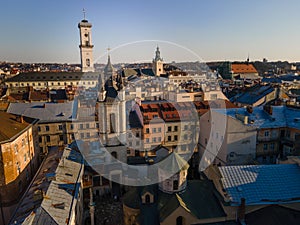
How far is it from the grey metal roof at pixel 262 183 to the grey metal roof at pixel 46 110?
32.3 m

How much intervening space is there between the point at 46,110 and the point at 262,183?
39136 mm

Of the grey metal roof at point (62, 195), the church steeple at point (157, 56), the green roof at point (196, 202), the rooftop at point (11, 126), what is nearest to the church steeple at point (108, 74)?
the grey metal roof at point (62, 195)

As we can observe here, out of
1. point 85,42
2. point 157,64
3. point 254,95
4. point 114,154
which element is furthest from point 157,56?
point 114,154

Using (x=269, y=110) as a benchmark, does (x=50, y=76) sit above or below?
above

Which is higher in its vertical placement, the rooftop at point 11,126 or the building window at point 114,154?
the rooftop at point 11,126

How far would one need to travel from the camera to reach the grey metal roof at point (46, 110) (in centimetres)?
4691

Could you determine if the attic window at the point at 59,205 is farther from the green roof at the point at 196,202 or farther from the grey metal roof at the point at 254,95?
the grey metal roof at the point at 254,95

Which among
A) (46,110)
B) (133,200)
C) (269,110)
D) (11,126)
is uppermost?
(269,110)

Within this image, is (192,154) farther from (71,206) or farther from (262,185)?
(71,206)

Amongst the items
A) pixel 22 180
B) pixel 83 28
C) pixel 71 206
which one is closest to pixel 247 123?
pixel 71 206

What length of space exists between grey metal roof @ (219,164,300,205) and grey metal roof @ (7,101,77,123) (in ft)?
106

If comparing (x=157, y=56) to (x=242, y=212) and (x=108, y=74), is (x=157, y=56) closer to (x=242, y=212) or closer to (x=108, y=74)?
(x=108, y=74)

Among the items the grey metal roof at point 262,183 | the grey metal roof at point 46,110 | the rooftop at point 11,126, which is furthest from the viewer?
the grey metal roof at point 46,110

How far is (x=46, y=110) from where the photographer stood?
4800 cm
